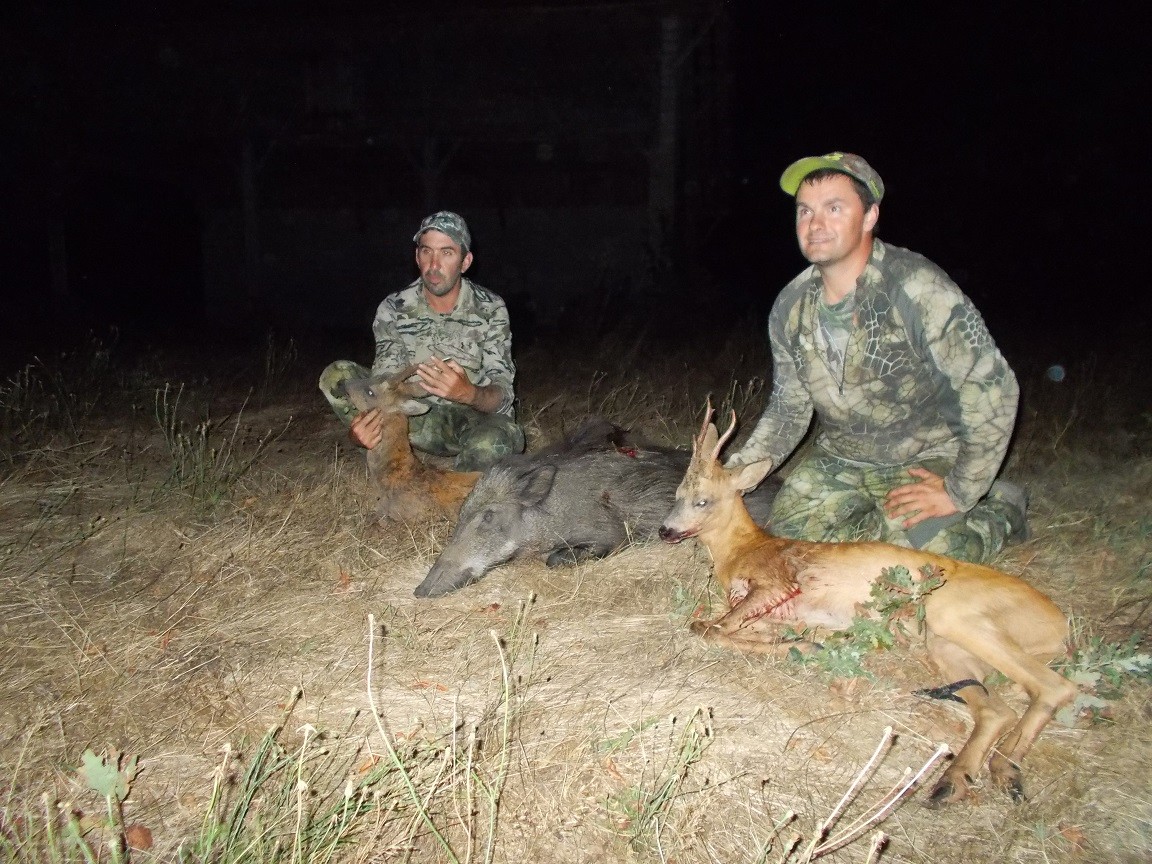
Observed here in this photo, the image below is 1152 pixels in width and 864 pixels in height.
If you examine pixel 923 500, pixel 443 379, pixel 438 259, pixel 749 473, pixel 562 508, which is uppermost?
pixel 438 259

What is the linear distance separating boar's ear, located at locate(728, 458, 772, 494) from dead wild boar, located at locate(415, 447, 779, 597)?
1157 mm

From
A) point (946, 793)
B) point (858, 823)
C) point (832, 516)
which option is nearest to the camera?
point (858, 823)

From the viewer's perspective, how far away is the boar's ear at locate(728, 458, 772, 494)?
398 cm

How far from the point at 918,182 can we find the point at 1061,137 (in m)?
3.42

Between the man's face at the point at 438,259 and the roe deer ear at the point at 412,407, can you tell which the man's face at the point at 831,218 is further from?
the man's face at the point at 438,259

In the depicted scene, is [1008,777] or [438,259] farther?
[438,259]

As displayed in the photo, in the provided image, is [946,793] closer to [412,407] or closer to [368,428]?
[412,407]

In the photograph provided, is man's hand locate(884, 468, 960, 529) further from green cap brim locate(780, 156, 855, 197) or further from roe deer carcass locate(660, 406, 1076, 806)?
green cap brim locate(780, 156, 855, 197)

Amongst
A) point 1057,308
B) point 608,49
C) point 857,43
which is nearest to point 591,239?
point 608,49

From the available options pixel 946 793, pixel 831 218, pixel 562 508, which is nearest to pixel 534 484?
pixel 562 508

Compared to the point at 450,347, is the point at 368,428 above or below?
below

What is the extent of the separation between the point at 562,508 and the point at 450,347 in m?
1.58

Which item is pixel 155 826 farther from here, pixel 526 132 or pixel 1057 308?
pixel 1057 308

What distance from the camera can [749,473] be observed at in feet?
13.1
